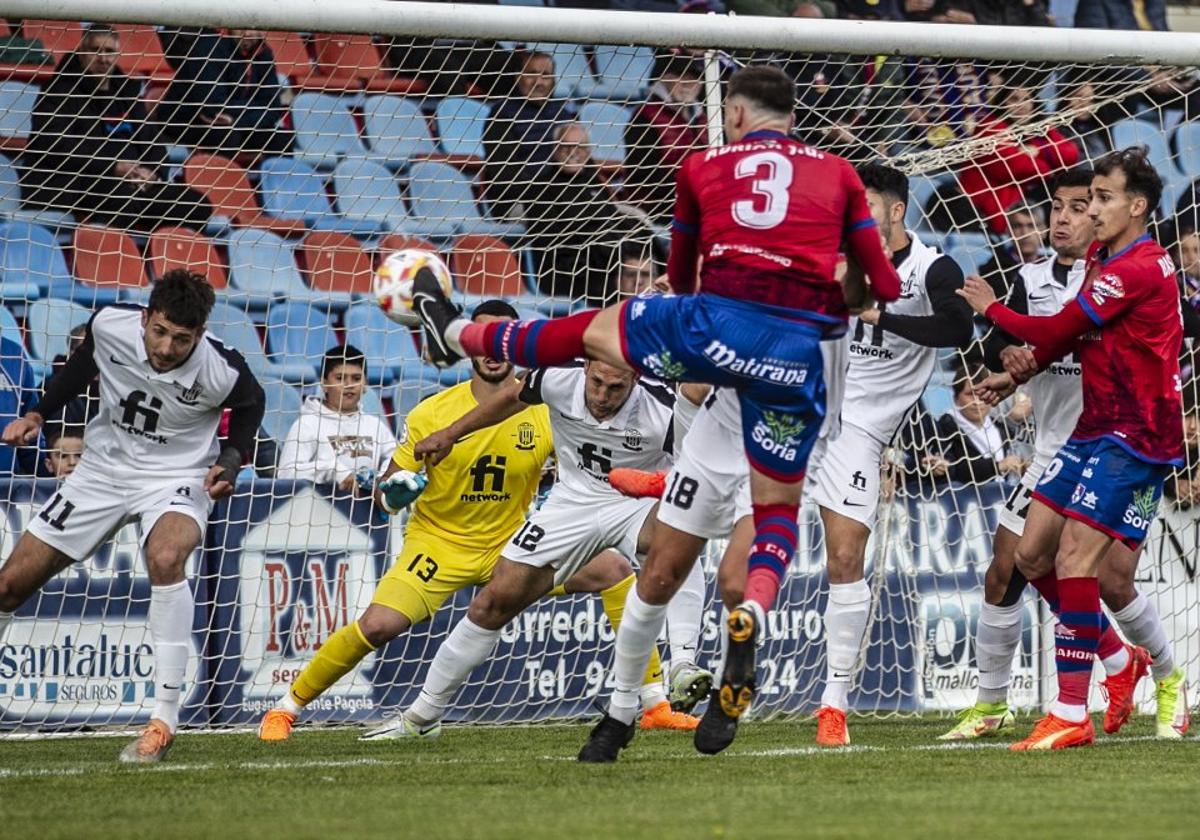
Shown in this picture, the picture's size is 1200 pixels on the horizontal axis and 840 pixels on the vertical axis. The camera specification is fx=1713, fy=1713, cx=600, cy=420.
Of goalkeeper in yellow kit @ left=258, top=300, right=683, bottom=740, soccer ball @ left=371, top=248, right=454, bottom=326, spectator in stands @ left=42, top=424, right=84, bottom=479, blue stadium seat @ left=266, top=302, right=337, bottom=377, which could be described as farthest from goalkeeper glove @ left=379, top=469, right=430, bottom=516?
blue stadium seat @ left=266, top=302, right=337, bottom=377

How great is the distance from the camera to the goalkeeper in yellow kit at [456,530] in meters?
8.26

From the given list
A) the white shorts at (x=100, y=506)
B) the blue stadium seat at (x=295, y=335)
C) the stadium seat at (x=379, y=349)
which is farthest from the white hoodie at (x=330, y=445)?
the white shorts at (x=100, y=506)

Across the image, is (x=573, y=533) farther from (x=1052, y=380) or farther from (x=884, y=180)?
A: (x=1052, y=380)

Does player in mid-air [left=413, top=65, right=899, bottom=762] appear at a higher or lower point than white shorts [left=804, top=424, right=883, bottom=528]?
higher

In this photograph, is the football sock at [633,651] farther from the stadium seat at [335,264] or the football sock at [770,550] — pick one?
the stadium seat at [335,264]

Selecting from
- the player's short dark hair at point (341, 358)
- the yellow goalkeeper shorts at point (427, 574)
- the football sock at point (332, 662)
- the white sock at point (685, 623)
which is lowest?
the football sock at point (332, 662)

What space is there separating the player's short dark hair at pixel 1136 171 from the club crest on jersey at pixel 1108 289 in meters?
0.39

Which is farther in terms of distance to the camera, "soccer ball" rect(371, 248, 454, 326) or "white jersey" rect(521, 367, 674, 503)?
"white jersey" rect(521, 367, 674, 503)

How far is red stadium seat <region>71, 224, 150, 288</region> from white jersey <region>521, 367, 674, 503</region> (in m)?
3.33

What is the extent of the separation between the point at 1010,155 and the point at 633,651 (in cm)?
539

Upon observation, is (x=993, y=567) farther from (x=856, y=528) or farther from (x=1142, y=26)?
(x=1142, y=26)

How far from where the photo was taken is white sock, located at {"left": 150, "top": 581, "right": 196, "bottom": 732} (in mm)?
7328

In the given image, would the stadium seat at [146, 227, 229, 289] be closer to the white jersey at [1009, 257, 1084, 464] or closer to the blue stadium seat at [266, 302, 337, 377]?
the blue stadium seat at [266, 302, 337, 377]

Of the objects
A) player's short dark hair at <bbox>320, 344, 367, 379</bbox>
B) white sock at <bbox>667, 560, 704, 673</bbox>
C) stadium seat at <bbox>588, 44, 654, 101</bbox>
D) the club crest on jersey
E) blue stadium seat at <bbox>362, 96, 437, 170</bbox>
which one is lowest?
white sock at <bbox>667, 560, 704, 673</bbox>
